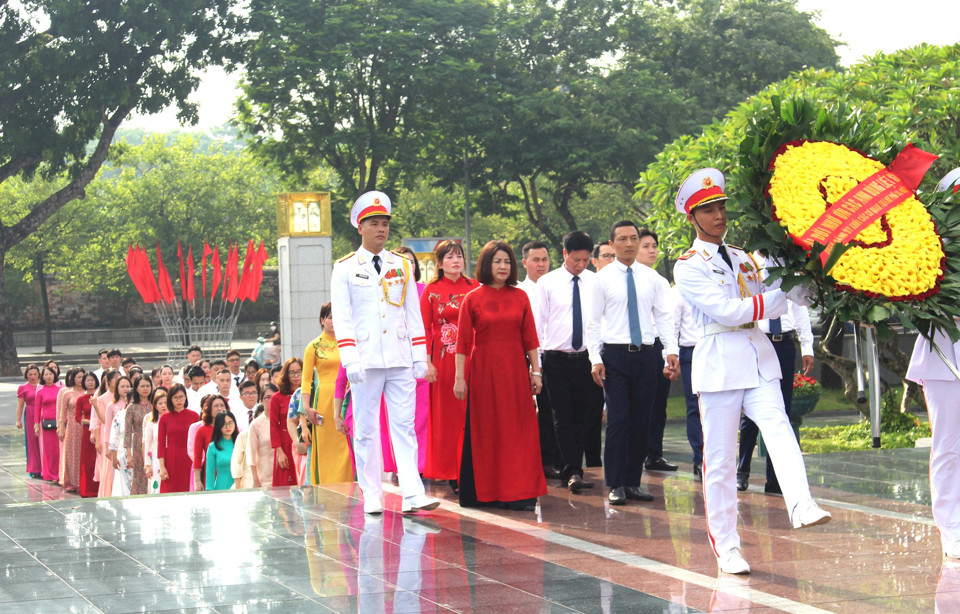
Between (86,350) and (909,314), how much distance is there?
45.7 meters

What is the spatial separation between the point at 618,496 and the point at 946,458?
2.35m

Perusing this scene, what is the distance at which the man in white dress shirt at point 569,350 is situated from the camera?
8617 millimetres

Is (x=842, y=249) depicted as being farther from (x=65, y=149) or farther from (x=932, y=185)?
(x=65, y=149)

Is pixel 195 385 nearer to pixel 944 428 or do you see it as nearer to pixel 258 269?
pixel 944 428

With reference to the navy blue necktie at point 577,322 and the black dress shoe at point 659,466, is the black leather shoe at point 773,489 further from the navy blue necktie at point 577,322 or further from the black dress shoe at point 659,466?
→ the navy blue necktie at point 577,322

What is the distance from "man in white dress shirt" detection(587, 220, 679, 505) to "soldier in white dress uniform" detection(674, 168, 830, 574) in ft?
6.41

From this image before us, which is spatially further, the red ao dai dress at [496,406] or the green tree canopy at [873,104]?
the green tree canopy at [873,104]

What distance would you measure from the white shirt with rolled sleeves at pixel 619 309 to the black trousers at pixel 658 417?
39.8 inches

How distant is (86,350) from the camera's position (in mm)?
47406

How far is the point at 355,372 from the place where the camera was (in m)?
7.09

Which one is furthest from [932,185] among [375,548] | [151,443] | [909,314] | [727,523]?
[151,443]

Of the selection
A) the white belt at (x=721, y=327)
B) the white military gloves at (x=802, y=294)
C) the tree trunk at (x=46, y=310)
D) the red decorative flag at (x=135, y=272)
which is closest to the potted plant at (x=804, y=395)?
the white belt at (x=721, y=327)

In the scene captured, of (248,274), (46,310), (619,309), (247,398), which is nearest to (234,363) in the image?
(247,398)

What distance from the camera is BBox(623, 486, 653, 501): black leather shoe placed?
7.84 metres
